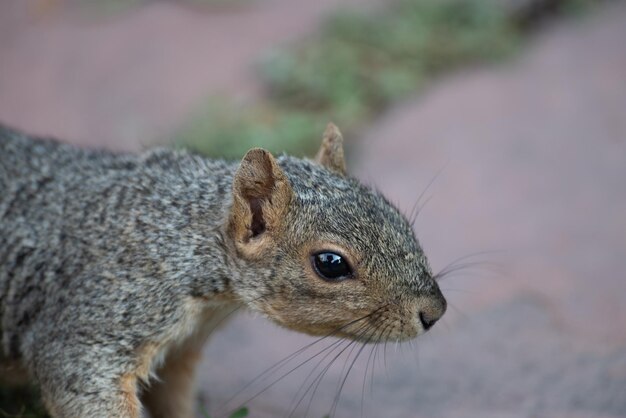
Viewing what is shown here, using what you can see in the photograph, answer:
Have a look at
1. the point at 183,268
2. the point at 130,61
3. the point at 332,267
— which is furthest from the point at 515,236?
the point at 130,61

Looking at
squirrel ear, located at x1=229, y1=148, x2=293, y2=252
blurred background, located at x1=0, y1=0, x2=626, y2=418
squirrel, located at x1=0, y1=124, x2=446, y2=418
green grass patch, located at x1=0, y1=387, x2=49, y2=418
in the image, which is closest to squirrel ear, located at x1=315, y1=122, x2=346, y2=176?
squirrel, located at x1=0, y1=124, x2=446, y2=418

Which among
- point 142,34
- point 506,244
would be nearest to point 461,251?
point 506,244

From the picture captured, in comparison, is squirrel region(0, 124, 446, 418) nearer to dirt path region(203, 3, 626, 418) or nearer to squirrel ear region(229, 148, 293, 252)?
squirrel ear region(229, 148, 293, 252)

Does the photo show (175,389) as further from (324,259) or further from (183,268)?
(324,259)

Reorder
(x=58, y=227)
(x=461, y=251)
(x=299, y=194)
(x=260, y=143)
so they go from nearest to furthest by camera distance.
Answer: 1. (x=299, y=194)
2. (x=58, y=227)
3. (x=461, y=251)
4. (x=260, y=143)

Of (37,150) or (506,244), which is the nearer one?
(37,150)

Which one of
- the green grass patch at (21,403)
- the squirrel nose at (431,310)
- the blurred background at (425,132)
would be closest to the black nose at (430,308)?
the squirrel nose at (431,310)

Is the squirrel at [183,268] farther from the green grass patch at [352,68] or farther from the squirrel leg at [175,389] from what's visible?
the green grass patch at [352,68]

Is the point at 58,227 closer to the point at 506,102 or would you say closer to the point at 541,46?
the point at 506,102
